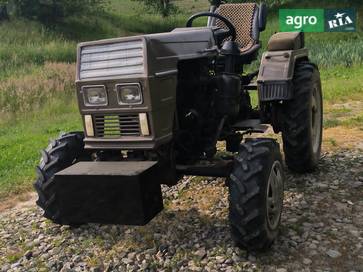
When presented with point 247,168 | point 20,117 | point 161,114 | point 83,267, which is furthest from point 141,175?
point 20,117

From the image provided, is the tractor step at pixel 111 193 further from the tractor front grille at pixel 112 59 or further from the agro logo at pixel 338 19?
the agro logo at pixel 338 19

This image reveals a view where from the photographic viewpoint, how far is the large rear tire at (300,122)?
4.98 meters

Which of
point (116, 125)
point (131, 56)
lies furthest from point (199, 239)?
point (131, 56)

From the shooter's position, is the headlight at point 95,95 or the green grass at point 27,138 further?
the green grass at point 27,138

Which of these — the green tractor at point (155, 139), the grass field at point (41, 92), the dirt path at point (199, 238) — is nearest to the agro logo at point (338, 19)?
the grass field at point (41, 92)

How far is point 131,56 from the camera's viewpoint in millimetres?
3596

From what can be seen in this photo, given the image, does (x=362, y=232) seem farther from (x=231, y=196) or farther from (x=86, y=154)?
(x=86, y=154)

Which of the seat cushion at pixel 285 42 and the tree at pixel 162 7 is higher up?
the tree at pixel 162 7

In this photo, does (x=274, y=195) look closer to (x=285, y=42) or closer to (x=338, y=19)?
(x=285, y=42)

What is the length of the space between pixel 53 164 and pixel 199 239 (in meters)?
1.30

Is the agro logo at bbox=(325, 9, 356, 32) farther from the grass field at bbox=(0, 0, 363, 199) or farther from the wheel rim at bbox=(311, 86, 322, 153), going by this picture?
the wheel rim at bbox=(311, 86, 322, 153)

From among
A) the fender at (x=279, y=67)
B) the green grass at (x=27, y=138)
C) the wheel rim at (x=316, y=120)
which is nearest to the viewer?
the fender at (x=279, y=67)

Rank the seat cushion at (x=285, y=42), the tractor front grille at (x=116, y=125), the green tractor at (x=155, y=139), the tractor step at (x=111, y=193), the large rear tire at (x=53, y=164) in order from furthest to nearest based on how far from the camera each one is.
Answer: the seat cushion at (x=285, y=42), the large rear tire at (x=53, y=164), the tractor front grille at (x=116, y=125), the green tractor at (x=155, y=139), the tractor step at (x=111, y=193)

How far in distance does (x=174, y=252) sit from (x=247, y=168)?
0.89m
